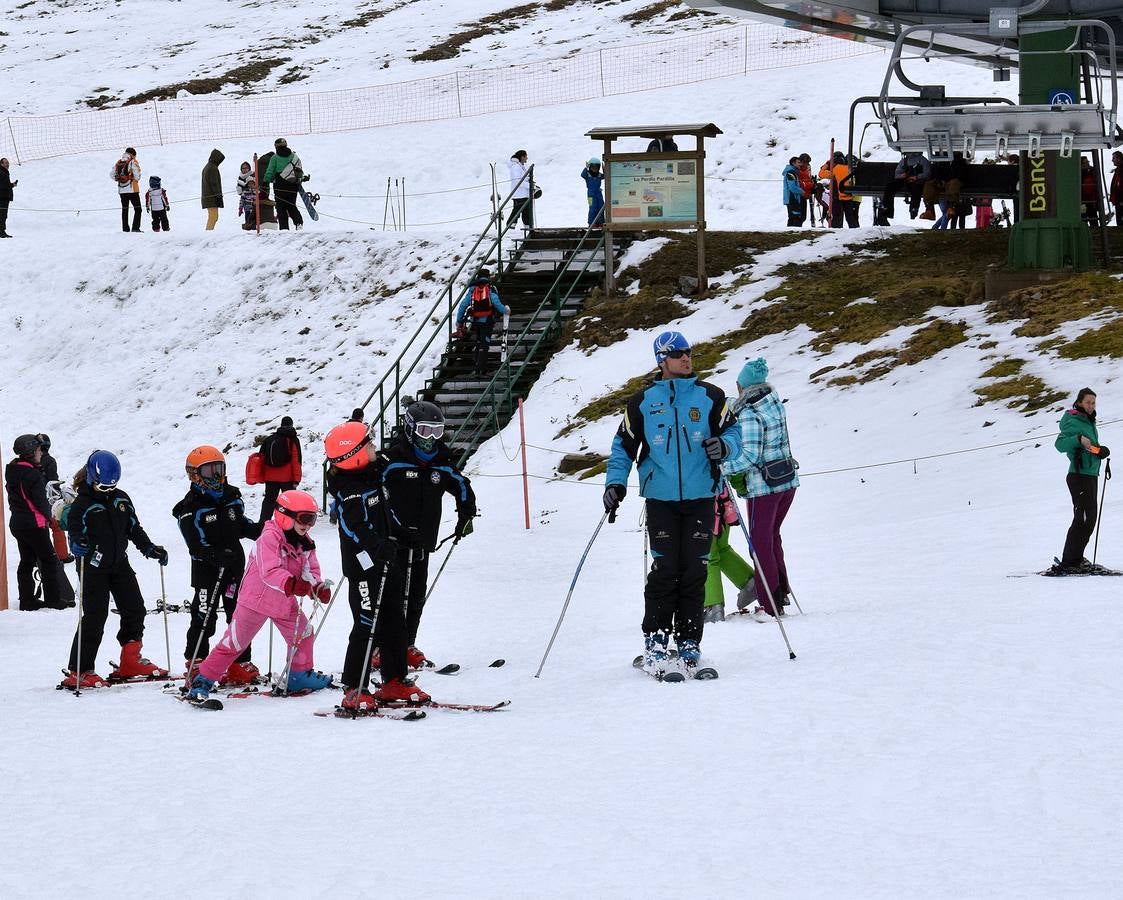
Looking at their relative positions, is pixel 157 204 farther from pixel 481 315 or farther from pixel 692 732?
pixel 692 732

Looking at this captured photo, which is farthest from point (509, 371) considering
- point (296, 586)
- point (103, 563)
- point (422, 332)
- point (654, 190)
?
point (296, 586)

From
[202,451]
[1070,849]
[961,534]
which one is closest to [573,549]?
[961,534]

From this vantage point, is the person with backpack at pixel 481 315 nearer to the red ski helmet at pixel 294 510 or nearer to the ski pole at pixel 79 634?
the ski pole at pixel 79 634

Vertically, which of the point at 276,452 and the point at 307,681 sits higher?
the point at 307,681

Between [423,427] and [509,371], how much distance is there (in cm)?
1356

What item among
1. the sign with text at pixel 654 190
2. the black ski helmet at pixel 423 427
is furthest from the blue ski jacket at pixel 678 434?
the sign with text at pixel 654 190

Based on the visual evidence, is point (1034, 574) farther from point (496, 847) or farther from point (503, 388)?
point (503, 388)

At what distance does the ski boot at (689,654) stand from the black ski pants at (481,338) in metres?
14.1

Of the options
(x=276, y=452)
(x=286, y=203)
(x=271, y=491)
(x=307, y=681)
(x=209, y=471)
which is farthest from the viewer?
(x=286, y=203)

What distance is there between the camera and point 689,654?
26.0 ft

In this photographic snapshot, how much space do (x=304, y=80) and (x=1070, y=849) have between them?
47215 millimetres

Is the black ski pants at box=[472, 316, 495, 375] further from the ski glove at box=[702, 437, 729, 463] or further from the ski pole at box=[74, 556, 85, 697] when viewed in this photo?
the ski glove at box=[702, 437, 729, 463]

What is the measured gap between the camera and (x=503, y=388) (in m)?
21.9

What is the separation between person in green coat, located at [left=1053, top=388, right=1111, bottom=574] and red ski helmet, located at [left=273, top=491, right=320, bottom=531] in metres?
5.17
